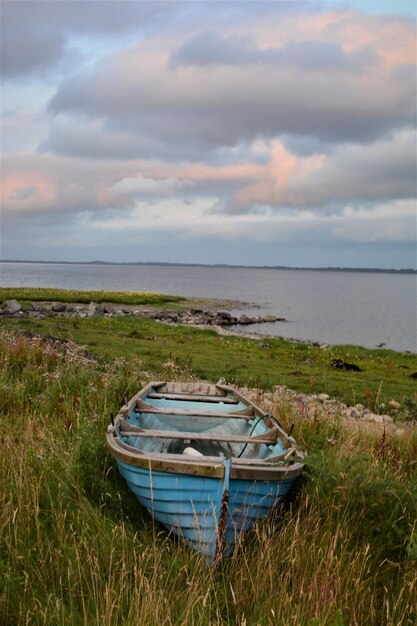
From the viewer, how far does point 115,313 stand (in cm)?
4209

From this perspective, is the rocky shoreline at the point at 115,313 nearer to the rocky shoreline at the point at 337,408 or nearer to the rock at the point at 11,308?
the rock at the point at 11,308

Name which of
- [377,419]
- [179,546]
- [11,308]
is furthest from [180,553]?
[11,308]

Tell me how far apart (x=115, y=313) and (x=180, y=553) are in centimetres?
3776

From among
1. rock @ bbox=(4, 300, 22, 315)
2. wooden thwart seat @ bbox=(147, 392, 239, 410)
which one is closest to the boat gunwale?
wooden thwart seat @ bbox=(147, 392, 239, 410)

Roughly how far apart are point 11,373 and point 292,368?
12961 mm

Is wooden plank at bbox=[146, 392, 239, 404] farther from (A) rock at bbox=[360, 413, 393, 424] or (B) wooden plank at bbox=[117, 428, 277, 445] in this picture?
(A) rock at bbox=[360, 413, 393, 424]

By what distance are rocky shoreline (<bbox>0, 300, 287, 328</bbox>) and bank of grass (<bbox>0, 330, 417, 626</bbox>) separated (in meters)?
26.9

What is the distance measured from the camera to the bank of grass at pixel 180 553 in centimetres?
389

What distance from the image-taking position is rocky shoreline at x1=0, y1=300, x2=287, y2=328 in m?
34.1

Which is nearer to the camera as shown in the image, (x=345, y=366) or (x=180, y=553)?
(x=180, y=553)

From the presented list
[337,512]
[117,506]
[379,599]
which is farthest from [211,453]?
[379,599]

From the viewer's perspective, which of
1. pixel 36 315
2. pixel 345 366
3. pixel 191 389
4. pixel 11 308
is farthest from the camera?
pixel 11 308

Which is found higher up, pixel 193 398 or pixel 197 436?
pixel 197 436

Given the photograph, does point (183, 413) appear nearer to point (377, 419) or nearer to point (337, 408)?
point (337, 408)
